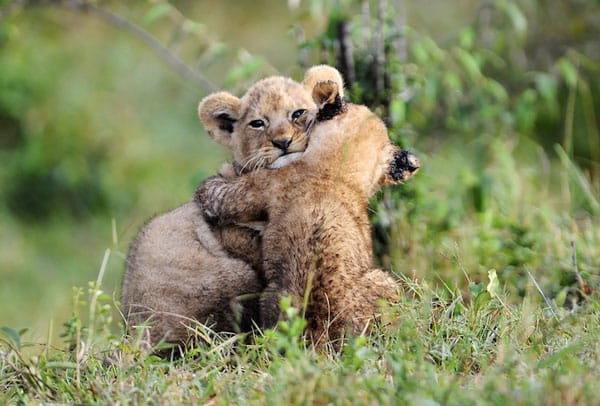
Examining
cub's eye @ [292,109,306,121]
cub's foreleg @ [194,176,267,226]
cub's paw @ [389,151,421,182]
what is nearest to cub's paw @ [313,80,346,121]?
cub's eye @ [292,109,306,121]

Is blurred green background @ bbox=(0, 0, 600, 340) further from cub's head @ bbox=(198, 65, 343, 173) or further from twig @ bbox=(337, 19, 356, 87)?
cub's head @ bbox=(198, 65, 343, 173)

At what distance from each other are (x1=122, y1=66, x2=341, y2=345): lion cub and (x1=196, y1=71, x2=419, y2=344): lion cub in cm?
14

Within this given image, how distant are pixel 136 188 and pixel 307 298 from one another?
6210 mm

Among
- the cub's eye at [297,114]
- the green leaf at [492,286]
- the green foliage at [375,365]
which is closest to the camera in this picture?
the green foliage at [375,365]

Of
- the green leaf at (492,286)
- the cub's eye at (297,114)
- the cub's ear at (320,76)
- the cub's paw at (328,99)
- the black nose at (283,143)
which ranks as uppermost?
the cub's ear at (320,76)

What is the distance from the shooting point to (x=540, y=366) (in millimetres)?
3545

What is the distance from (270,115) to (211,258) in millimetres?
846

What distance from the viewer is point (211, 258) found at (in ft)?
15.0

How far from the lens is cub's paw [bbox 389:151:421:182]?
4.53m

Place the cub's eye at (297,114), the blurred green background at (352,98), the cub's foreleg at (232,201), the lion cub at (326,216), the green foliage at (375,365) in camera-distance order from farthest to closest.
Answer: the blurred green background at (352,98) < the cub's eye at (297,114) < the cub's foreleg at (232,201) < the lion cub at (326,216) < the green foliage at (375,365)

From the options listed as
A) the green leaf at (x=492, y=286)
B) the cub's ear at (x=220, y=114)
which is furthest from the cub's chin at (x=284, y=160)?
the green leaf at (x=492, y=286)

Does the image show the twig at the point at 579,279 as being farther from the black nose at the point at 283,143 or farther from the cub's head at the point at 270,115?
the black nose at the point at 283,143

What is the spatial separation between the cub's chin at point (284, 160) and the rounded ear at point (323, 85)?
0.24 meters

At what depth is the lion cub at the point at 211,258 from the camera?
4.45m
